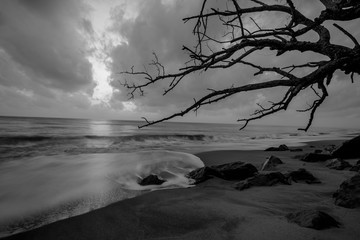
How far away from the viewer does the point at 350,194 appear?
4.14 metres

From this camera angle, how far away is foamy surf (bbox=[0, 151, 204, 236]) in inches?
184

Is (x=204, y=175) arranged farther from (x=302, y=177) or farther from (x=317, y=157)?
(x=317, y=157)

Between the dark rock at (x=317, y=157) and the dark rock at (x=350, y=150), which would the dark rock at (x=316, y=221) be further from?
the dark rock at (x=350, y=150)

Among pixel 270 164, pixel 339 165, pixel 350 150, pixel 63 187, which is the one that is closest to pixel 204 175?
pixel 270 164

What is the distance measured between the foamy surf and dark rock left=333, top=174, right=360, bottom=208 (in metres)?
3.78

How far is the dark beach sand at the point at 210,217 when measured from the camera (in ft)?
11.1

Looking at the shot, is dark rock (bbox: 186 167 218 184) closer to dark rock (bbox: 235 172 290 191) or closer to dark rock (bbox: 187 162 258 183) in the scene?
dark rock (bbox: 187 162 258 183)

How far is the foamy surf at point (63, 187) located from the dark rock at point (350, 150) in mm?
7334

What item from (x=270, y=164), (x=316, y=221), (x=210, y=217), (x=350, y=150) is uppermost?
(x=350, y=150)

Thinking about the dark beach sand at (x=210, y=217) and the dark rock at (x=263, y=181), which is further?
the dark rock at (x=263, y=181)

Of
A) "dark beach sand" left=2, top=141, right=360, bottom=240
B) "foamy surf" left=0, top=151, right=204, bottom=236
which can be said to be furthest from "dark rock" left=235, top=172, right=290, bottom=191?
"foamy surf" left=0, top=151, right=204, bottom=236

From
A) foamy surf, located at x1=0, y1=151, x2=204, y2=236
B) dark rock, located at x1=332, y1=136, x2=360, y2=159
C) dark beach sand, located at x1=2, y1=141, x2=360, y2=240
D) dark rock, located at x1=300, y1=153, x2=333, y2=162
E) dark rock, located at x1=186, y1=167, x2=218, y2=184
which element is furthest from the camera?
dark rock, located at x1=332, y1=136, x2=360, y2=159

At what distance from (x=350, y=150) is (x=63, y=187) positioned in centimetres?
1249

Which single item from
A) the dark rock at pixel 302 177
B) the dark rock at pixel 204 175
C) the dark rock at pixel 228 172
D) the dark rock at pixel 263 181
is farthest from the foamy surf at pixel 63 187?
the dark rock at pixel 302 177
